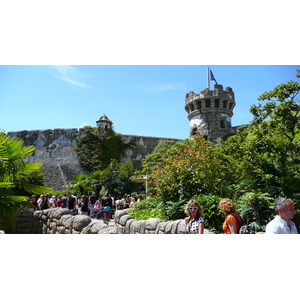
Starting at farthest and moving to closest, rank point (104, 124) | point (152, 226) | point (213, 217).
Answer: point (104, 124) < point (213, 217) < point (152, 226)

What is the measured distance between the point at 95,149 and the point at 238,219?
21.0 m

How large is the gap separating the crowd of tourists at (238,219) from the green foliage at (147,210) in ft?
12.6

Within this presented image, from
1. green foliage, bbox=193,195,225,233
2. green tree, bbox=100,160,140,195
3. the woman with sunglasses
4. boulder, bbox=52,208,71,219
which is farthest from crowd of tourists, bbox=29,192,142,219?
the woman with sunglasses

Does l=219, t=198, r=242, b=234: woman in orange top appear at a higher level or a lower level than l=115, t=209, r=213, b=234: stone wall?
higher

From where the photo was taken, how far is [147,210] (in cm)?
841

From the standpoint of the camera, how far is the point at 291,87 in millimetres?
8242

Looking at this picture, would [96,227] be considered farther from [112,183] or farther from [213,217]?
[112,183]

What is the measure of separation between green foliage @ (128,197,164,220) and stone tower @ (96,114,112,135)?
15.6 metres

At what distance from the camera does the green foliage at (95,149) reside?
23.1m

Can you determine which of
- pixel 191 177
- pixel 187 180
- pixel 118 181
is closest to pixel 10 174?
pixel 187 180

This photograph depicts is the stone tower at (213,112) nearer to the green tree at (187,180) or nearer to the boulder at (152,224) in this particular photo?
the green tree at (187,180)

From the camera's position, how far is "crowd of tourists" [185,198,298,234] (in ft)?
8.00

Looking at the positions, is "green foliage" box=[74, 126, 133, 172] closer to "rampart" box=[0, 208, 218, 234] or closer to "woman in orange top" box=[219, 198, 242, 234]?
"rampart" box=[0, 208, 218, 234]

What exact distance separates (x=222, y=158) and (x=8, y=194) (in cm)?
642
